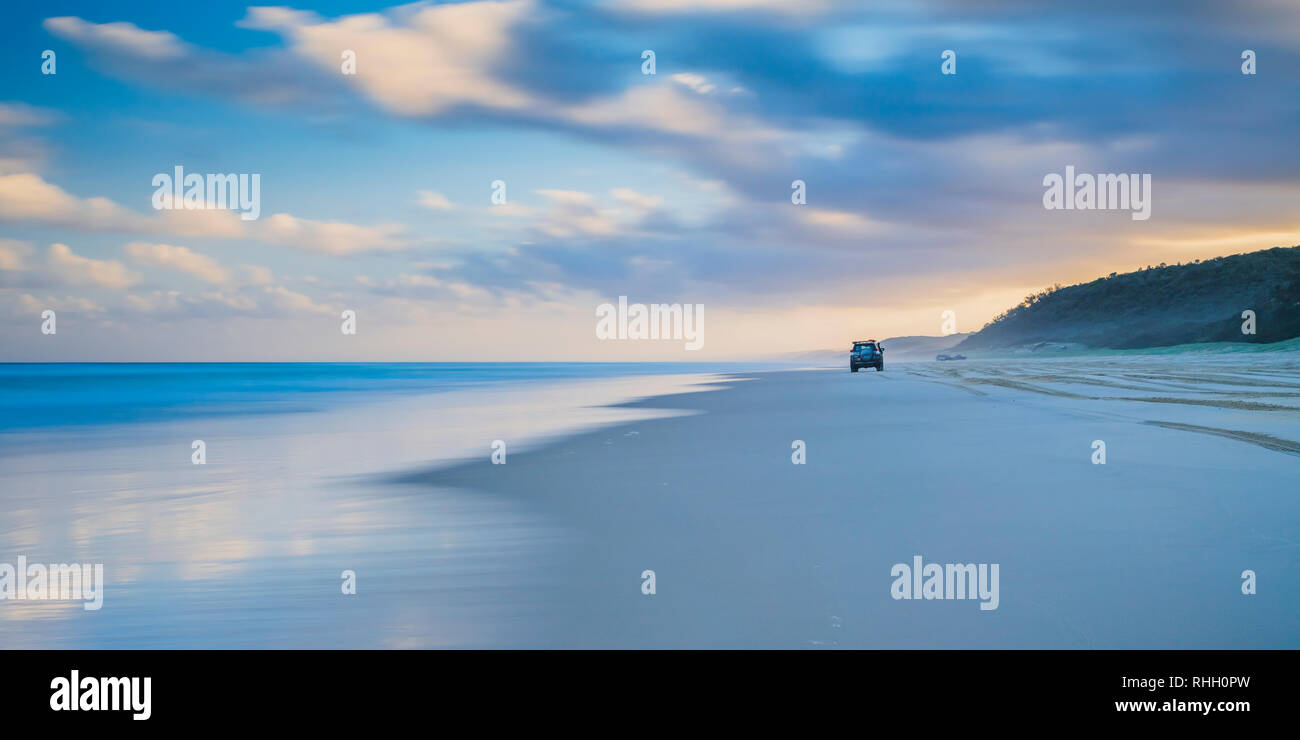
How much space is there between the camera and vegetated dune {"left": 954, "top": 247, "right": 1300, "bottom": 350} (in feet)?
448

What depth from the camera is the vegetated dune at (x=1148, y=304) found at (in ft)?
448

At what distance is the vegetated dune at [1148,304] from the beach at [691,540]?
118 metres

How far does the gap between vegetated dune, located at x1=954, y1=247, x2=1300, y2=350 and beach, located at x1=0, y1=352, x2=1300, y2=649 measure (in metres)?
118

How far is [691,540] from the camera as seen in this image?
25.3ft

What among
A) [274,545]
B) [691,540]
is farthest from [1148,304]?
[274,545]

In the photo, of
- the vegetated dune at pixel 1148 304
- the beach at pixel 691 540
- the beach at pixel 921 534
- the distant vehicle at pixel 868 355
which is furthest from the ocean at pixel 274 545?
the vegetated dune at pixel 1148 304

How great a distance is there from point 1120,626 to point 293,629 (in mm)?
5305

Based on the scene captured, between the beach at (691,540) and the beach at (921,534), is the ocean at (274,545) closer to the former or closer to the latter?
the beach at (691,540)

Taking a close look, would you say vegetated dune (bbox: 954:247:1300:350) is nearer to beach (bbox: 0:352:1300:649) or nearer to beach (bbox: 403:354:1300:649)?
beach (bbox: 403:354:1300:649)
